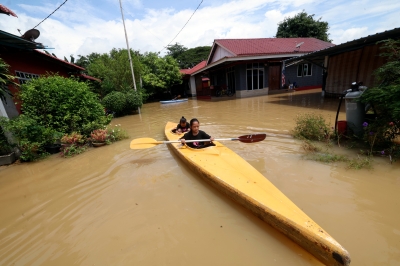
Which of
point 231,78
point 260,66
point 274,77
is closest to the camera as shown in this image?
point 260,66

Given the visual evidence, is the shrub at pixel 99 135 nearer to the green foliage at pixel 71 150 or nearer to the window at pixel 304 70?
the green foliage at pixel 71 150

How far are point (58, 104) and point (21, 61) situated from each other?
3943mm

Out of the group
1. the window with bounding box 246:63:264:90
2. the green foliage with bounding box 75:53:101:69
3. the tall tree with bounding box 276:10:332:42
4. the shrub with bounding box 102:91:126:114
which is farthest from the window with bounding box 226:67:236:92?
the green foliage with bounding box 75:53:101:69

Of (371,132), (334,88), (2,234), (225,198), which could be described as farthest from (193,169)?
(334,88)

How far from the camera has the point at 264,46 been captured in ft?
54.5

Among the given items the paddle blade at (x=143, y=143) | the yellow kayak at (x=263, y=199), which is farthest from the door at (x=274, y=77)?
the yellow kayak at (x=263, y=199)

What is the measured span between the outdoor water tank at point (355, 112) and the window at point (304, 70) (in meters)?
14.7

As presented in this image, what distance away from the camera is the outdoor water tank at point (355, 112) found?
166 inches

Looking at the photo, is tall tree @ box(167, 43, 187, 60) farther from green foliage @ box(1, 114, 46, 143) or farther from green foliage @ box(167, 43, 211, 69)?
green foliage @ box(1, 114, 46, 143)

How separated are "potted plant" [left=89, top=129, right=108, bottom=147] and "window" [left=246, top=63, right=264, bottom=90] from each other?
1247 cm

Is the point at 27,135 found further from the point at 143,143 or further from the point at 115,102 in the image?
the point at 115,102

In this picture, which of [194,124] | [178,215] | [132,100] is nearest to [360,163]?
[194,124]

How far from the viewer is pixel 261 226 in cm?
233

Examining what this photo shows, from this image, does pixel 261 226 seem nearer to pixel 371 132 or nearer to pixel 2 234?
pixel 371 132
